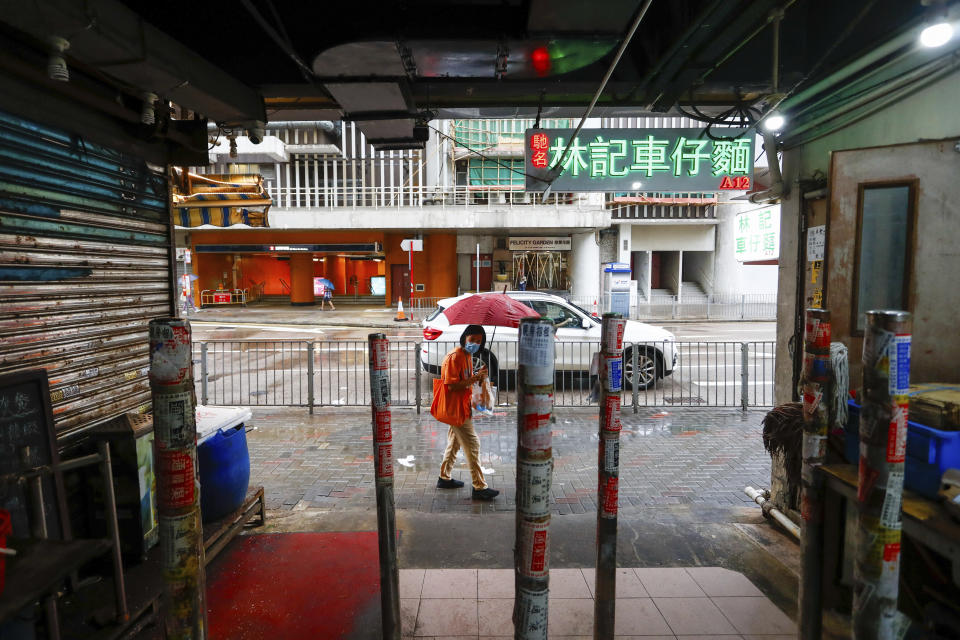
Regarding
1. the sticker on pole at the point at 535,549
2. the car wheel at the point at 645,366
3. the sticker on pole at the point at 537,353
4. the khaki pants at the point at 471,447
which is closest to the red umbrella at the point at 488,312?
the khaki pants at the point at 471,447

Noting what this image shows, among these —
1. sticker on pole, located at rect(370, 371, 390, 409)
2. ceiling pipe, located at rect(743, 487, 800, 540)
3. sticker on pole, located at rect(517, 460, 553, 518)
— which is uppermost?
sticker on pole, located at rect(370, 371, 390, 409)

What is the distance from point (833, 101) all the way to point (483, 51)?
2.96m

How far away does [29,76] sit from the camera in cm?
310

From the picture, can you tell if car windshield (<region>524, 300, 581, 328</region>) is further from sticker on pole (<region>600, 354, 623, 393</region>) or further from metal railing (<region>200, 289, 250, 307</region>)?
metal railing (<region>200, 289, 250, 307</region>)

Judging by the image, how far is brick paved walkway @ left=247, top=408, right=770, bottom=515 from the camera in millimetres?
5438

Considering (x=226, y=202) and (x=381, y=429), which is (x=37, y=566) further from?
(x=226, y=202)

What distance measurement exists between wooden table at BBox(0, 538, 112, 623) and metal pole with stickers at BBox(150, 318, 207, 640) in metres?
0.49

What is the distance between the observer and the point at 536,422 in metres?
2.14

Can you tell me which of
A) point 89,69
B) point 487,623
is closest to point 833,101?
point 487,623

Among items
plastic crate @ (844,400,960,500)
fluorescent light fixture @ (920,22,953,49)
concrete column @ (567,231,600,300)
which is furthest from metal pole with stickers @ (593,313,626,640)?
concrete column @ (567,231,600,300)

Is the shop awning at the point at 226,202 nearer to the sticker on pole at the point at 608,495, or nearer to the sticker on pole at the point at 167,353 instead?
the sticker on pole at the point at 167,353

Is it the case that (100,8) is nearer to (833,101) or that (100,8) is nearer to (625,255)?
(833,101)

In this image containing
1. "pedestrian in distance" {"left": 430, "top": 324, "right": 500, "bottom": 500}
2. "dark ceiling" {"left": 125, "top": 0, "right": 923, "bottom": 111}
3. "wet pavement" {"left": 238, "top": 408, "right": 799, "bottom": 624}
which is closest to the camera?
"dark ceiling" {"left": 125, "top": 0, "right": 923, "bottom": 111}

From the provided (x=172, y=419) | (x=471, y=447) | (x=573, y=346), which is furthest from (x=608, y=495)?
(x=573, y=346)
